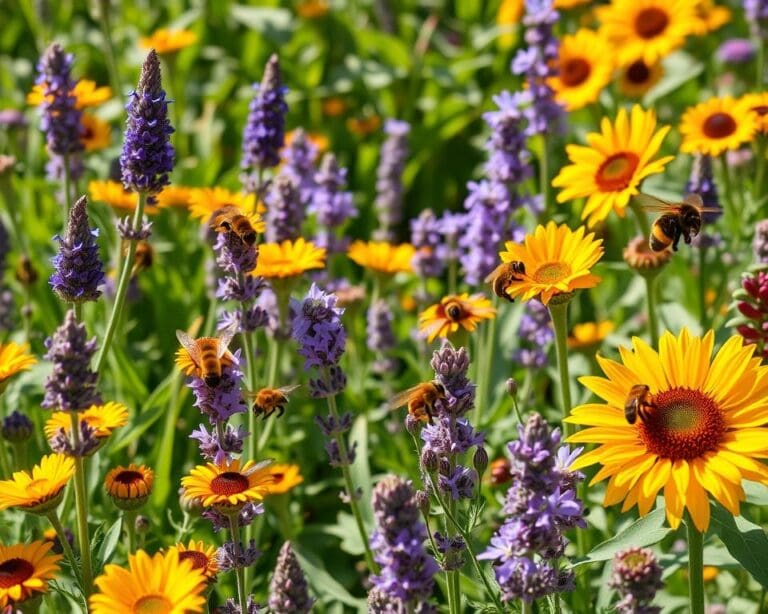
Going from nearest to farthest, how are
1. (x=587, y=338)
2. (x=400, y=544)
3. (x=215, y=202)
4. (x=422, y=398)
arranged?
(x=400, y=544) → (x=422, y=398) → (x=215, y=202) → (x=587, y=338)

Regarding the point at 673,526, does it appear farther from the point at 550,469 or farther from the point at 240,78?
the point at 240,78

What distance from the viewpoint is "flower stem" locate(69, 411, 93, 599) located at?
301 cm

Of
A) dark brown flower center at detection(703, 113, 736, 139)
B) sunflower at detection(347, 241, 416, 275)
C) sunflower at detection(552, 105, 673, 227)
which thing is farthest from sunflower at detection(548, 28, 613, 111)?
sunflower at detection(552, 105, 673, 227)

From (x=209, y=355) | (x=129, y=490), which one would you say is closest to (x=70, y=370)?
(x=209, y=355)

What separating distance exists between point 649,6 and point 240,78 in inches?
124

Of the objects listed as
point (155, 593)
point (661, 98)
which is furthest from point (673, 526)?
point (661, 98)

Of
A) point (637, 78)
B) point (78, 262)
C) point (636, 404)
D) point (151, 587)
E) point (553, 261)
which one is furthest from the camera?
point (637, 78)

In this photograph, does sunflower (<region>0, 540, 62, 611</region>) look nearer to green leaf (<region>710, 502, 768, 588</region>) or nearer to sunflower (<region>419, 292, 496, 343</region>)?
sunflower (<region>419, 292, 496, 343</region>)

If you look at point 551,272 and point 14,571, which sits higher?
point 551,272

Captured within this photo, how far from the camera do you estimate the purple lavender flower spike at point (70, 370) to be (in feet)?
9.25

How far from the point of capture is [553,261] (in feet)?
11.3

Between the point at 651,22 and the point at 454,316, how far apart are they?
308cm

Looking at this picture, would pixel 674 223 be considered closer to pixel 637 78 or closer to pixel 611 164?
pixel 611 164

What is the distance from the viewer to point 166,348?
568 cm
